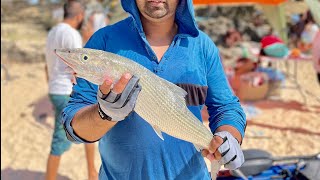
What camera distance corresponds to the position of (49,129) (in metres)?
5.51

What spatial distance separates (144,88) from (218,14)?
501 inches

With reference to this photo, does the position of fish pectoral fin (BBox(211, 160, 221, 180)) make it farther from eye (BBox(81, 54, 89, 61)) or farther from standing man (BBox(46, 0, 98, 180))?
standing man (BBox(46, 0, 98, 180))

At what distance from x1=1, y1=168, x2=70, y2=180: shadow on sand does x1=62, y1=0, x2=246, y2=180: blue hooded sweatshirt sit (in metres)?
2.68

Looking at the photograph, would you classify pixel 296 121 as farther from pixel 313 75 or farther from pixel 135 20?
pixel 135 20

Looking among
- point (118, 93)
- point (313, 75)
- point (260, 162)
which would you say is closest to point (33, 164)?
point (260, 162)

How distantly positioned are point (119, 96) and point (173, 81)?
0.36 meters

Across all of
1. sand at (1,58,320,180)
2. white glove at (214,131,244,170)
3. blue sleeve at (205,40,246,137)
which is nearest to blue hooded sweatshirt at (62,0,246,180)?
blue sleeve at (205,40,246,137)

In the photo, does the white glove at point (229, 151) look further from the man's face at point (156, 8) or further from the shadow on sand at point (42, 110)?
the shadow on sand at point (42, 110)

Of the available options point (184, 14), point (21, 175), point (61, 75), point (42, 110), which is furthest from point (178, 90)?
point (42, 110)

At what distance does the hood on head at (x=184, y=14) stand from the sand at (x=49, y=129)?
2821 millimetres

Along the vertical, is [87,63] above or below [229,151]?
above

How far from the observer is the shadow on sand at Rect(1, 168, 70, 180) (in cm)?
409

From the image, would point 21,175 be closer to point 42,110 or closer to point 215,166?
point 42,110

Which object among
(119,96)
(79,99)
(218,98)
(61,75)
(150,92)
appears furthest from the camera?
(61,75)
